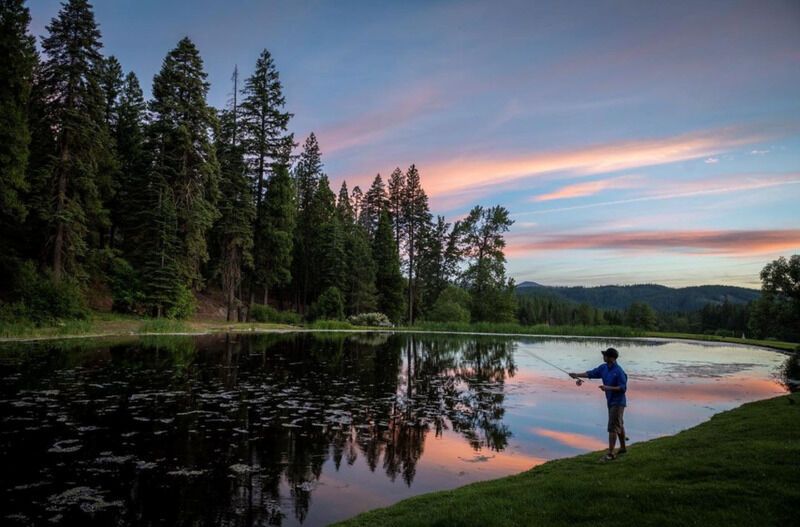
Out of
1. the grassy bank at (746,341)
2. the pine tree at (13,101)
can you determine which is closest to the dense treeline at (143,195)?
the pine tree at (13,101)

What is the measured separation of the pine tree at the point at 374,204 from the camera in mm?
84419

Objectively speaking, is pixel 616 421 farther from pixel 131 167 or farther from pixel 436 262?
pixel 436 262

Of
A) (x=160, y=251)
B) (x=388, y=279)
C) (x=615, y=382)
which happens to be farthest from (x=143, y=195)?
(x=615, y=382)

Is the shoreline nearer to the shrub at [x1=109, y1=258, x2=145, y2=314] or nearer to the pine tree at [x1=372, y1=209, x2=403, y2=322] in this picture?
the shrub at [x1=109, y1=258, x2=145, y2=314]

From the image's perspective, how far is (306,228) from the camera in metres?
68.1

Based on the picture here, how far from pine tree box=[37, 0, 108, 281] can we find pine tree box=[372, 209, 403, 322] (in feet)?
138

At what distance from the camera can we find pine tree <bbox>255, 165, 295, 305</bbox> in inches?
2012

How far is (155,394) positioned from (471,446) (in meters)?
9.35

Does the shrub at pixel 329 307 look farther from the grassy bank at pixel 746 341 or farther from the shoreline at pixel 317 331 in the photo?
the grassy bank at pixel 746 341

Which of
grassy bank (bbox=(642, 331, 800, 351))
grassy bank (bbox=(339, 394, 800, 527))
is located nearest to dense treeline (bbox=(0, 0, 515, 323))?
grassy bank (bbox=(642, 331, 800, 351))

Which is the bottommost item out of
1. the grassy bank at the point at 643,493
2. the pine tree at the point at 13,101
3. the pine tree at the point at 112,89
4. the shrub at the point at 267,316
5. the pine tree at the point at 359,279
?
the grassy bank at the point at 643,493

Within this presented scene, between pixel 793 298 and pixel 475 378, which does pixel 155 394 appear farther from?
pixel 793 298

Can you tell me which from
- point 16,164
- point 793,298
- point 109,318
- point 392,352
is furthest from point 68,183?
point 793,298

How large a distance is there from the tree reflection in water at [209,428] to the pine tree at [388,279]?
49167 millimetres
